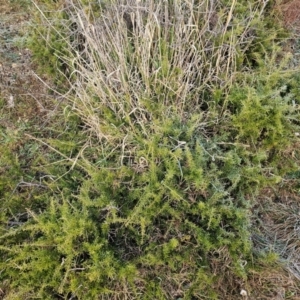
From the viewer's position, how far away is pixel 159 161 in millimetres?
2467

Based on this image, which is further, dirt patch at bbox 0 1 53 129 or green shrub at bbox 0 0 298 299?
dirt patch at bbox 0 1 53 129

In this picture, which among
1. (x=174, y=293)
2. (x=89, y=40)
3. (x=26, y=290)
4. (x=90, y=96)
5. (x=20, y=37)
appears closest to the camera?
(x=26, y=290)

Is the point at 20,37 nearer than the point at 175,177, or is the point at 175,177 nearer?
the point at 175,177

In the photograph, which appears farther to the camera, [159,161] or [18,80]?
[18,80]

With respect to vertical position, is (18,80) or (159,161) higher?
(18,80)

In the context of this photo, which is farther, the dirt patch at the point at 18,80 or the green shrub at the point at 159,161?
the dirt patch at the point at 18,80

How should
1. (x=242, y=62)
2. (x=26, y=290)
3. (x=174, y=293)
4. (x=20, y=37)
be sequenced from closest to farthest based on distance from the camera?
1. (x=26, y=290)
2. (x=174, y=293)
3. (x=242, y=62)
4. (x=20, y=37)

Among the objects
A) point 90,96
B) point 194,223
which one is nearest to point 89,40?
point 90,96

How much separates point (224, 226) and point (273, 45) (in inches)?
53.5

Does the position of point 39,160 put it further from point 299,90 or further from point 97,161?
point 299,90

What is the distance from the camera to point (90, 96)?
267cm

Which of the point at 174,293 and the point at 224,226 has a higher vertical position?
the point at 224,226

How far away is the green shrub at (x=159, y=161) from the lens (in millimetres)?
2250

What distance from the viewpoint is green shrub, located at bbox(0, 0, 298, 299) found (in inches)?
88.6
